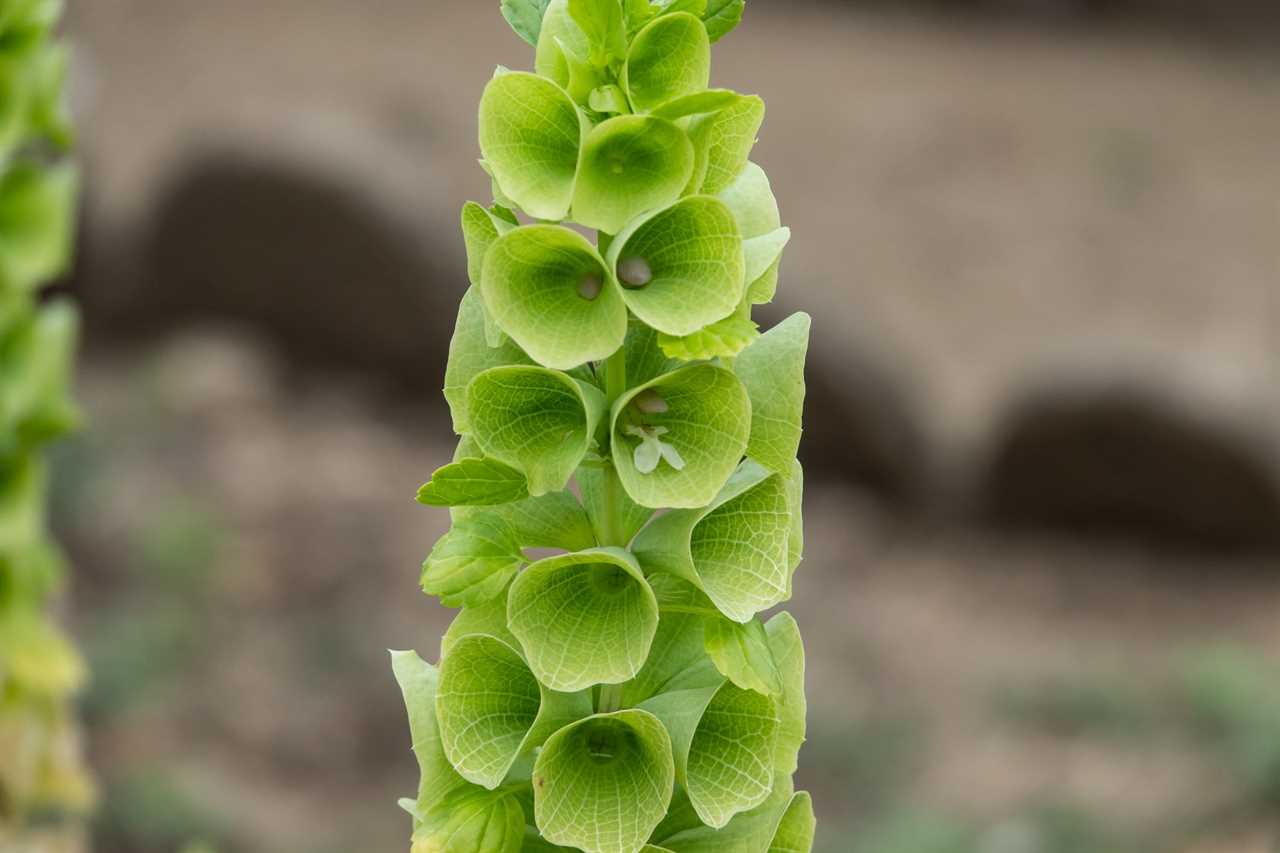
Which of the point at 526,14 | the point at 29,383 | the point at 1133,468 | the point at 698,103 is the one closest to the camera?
the point at 698,103

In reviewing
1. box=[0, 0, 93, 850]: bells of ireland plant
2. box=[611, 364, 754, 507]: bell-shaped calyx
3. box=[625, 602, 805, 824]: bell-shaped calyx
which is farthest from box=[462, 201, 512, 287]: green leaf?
box=[0, 0, 93, 850]: bells of ireland plant

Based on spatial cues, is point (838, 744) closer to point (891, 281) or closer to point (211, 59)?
point (891, 281)

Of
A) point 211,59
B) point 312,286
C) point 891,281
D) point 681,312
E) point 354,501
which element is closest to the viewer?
point 681,312

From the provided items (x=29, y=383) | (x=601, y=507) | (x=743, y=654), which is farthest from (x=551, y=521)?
(x=29, y=383)

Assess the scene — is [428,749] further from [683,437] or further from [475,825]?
[683,437]

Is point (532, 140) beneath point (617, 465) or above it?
above

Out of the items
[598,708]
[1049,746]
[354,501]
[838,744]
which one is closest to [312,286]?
[354,501]

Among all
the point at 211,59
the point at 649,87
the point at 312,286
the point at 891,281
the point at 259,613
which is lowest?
the point at 649,87
